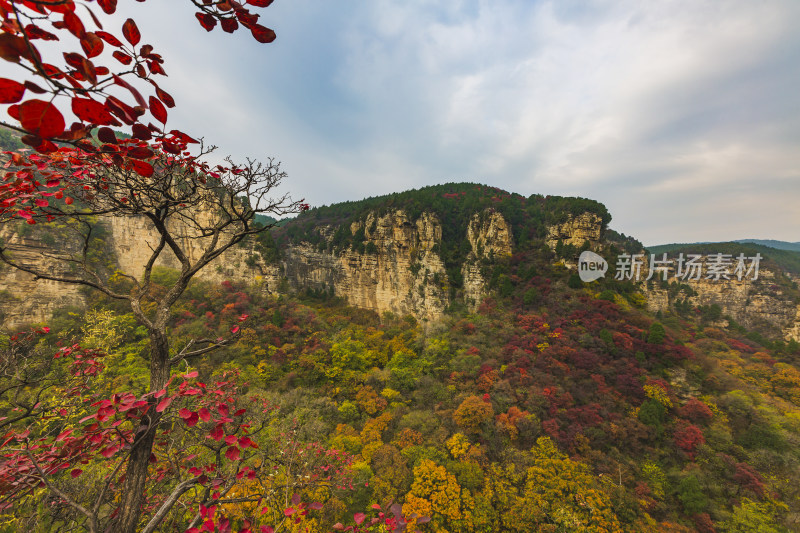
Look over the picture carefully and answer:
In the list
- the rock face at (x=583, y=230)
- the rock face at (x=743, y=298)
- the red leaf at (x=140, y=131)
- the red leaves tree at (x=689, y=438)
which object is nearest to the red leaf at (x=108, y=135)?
the red leaf at (x=140, y=131)

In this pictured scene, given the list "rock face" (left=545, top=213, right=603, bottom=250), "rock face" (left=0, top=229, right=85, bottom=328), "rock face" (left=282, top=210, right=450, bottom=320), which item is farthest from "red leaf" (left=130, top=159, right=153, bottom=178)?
"rock face" (left=545, top=213, right=603, bottom=250)

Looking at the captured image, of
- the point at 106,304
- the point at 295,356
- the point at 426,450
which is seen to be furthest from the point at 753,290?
the point at 106,304

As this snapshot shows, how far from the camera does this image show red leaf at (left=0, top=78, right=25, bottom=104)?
2.56 feet

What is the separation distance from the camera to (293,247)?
4047cm

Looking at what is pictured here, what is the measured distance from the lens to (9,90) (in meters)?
0.78

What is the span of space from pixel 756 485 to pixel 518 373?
9678 mm

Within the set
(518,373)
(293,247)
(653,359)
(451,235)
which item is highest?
(451,235)

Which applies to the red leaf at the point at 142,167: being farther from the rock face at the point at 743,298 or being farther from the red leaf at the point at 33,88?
the rock face at the point at 743,298

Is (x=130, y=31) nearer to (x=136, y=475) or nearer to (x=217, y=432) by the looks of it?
(x=217, y=432)

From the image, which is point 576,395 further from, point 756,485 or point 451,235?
point 451,235

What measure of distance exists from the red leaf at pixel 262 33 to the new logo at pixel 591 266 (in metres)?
29.7

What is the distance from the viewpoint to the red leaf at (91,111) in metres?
0.93

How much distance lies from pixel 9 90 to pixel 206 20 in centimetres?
112

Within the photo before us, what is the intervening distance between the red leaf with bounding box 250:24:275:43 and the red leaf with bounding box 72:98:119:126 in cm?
86
